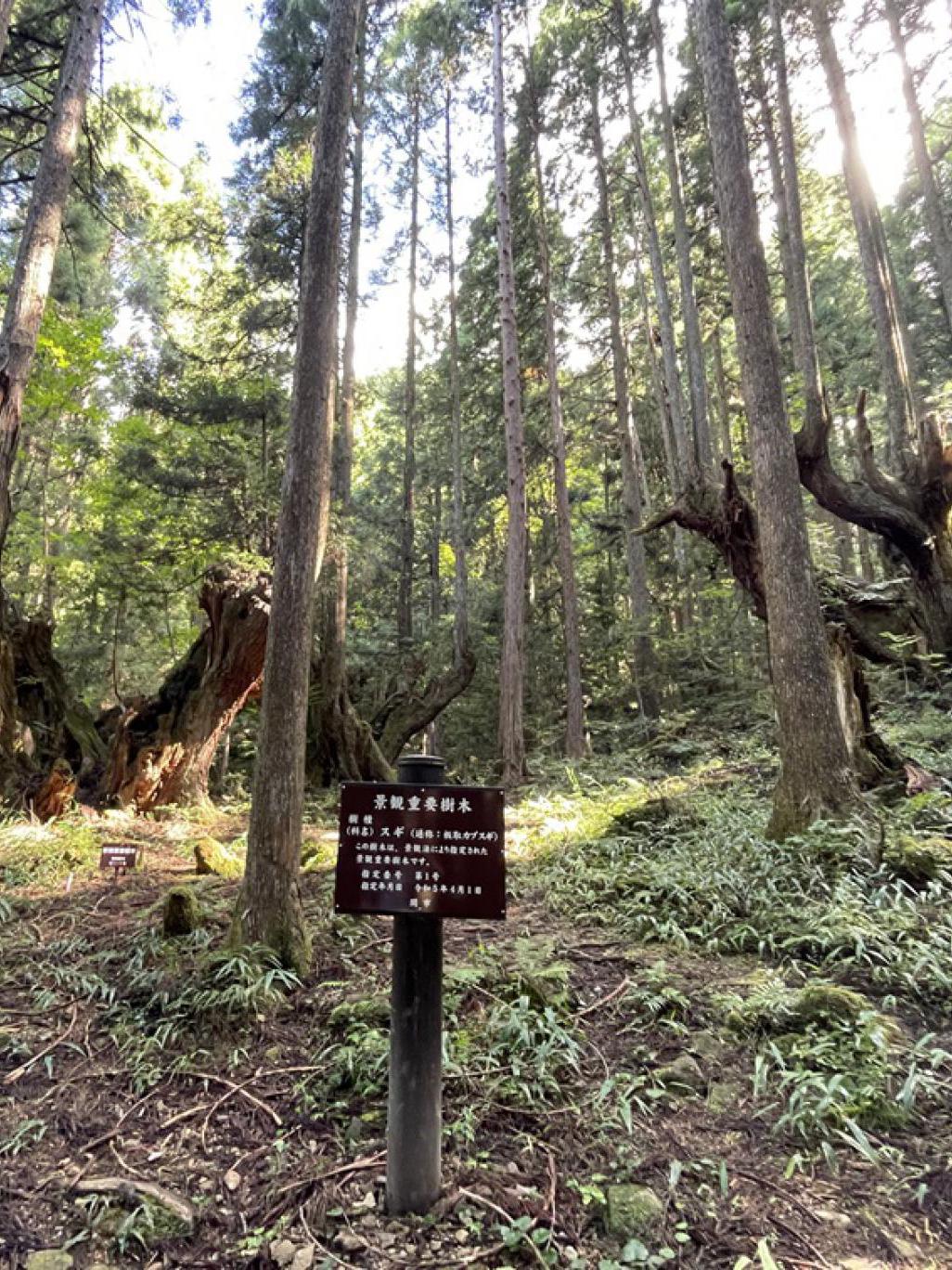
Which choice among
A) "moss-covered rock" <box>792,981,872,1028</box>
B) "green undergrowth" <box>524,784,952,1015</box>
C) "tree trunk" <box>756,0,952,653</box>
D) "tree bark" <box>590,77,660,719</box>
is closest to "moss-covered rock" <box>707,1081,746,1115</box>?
"moss-covered rock" <box>792,981,872,1028</box>

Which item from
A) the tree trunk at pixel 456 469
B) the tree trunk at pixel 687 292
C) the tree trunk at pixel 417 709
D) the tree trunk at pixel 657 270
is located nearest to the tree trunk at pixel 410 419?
the tree trunk at pixel 456 469

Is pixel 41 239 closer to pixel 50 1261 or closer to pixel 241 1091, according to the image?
pixel 241 1091

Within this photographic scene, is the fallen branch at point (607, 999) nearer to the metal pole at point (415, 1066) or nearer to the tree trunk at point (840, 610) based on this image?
the metal pole at point (415, 1066)

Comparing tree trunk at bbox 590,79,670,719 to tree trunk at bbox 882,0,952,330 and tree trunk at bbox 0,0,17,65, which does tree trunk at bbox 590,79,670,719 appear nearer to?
tree trunk at bbox 882,0,952,330

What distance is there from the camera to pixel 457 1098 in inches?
119

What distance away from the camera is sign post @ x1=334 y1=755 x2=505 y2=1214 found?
243 centimetres

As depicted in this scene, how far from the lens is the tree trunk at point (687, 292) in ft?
37.2

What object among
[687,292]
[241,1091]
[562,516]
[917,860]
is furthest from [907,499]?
[241,1091]

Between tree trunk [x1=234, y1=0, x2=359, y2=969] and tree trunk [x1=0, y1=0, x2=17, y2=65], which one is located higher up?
tree trunk [x1=0, y1=0, x2=17, y2=65]

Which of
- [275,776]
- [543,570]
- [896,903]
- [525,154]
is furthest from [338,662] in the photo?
[525,154]

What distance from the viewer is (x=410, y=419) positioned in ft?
57.0

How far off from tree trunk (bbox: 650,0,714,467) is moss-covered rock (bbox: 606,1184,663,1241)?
32.6ft

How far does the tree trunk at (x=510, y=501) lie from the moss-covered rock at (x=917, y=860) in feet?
23.3

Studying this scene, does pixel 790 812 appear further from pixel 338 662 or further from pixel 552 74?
pixel 552 74
